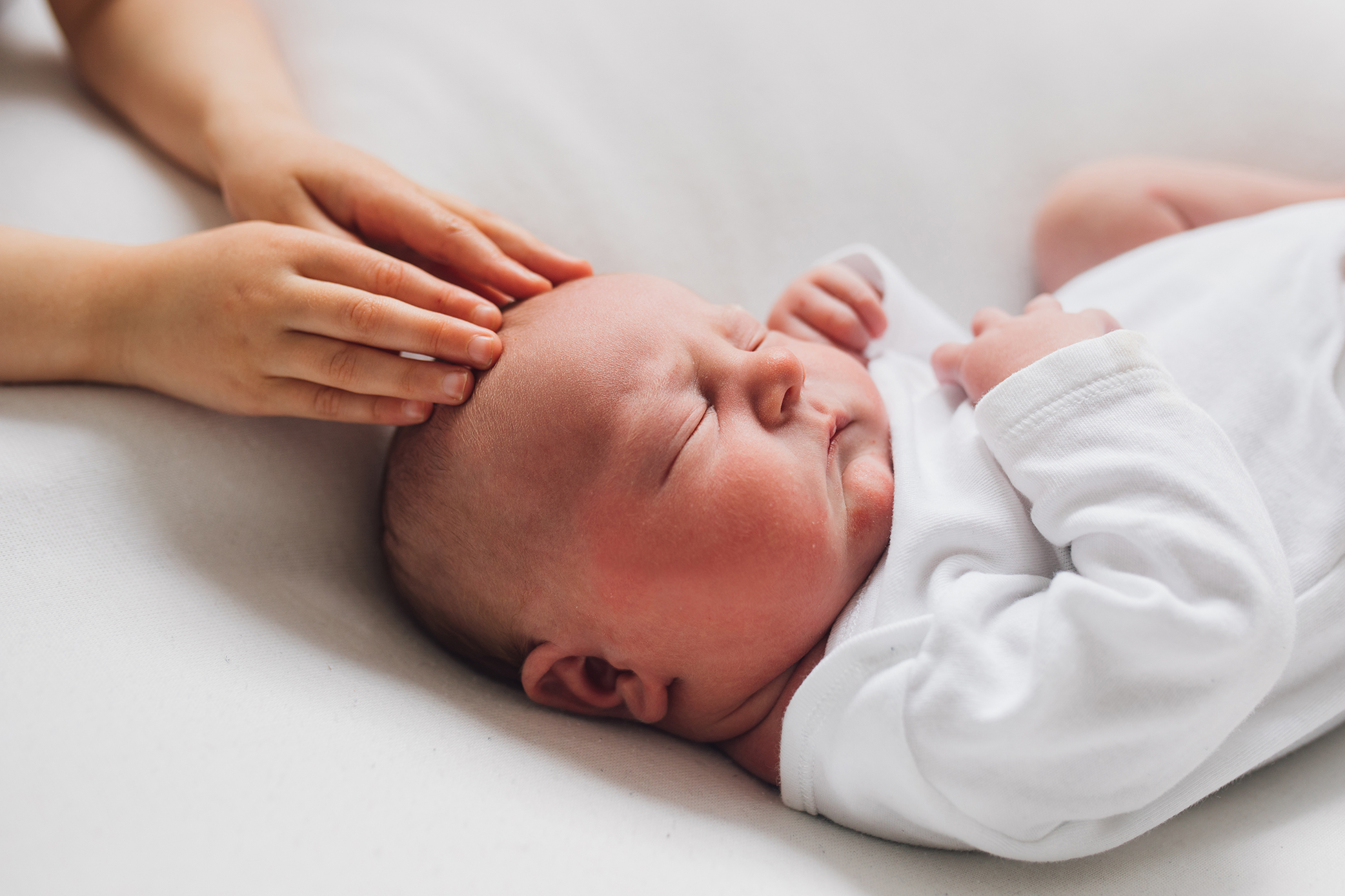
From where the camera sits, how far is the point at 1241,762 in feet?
2.75

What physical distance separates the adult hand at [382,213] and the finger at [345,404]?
161mm

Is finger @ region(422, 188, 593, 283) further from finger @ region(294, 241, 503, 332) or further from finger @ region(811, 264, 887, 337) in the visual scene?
finger @ region(811, 264, 887, 337)

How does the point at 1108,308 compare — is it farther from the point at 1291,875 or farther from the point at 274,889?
the point at 274,889

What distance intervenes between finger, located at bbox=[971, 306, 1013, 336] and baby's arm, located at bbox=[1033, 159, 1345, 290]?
349mm

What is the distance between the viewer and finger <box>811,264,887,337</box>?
120cm

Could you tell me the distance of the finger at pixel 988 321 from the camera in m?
1.04

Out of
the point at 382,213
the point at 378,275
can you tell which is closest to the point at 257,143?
the point at 382,213

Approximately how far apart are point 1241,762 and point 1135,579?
236 mm

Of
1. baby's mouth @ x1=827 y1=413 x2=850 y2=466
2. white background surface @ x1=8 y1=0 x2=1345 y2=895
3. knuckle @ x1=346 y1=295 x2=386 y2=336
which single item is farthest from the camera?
baby's mouth @ x1=827 y1=413 x2=850 y2=466

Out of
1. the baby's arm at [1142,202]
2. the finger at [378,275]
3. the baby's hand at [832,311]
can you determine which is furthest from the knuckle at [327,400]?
the baby's arm at [1142,202]

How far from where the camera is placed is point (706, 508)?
0.84 metres

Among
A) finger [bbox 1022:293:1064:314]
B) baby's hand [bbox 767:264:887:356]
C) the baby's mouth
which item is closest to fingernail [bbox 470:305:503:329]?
the baby's mouth

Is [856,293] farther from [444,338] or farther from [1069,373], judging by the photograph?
[444,338]

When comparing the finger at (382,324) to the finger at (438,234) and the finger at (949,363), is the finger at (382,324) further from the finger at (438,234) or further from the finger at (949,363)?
the finger at (949,363)
